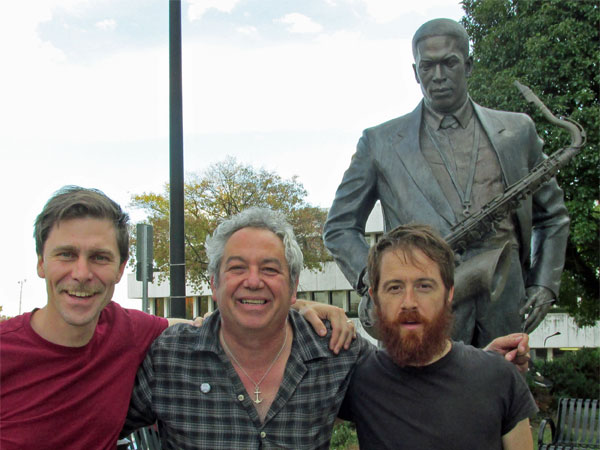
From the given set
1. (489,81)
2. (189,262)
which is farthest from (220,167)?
(489,81)

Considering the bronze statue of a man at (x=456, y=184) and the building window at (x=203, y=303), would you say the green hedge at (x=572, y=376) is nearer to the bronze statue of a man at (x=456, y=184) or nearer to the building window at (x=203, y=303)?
the bronze statue of a man at (x=456, y=184)

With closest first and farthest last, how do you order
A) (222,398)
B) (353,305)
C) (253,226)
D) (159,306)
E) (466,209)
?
1. (222,398)
2. (253,226)
3. (466,209)
4. (353,305)
5. (159,306)

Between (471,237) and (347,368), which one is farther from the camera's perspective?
(471,237)

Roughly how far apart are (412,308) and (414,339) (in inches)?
4.5

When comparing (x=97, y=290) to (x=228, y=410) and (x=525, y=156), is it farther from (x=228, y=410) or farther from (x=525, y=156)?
(x=525, y=156)

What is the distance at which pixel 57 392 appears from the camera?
254 centimetres

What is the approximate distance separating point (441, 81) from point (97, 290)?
212 cm

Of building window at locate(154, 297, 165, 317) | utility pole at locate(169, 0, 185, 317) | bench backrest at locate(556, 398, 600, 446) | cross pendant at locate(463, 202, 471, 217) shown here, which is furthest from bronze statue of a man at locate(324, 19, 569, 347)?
building window at locate(154, 297, 165, 317)

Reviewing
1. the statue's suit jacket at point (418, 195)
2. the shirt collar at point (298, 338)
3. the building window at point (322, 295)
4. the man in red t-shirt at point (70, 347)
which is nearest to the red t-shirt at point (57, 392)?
the man in red t-shirt at point (70, 347)

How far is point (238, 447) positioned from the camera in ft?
8.80

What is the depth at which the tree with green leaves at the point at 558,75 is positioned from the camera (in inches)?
574

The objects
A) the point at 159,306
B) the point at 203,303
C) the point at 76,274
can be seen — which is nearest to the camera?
the point at 76,274

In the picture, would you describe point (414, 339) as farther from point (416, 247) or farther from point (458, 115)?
A: point (458, 115)

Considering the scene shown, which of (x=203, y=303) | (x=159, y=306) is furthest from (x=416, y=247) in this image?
(x=159, y=306)
